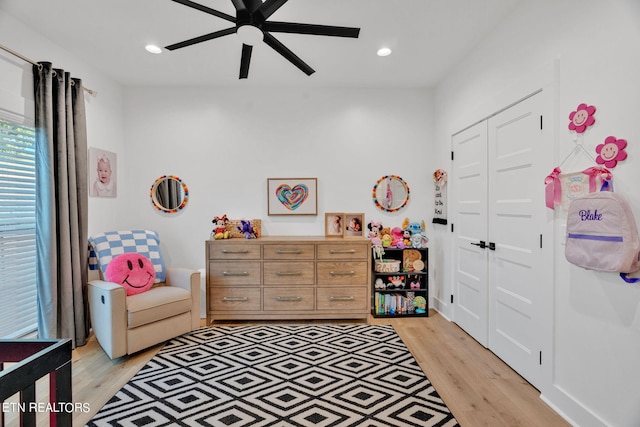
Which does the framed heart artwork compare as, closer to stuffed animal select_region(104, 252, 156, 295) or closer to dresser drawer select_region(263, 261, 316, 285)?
dresser drawer select_region(263, 261, 316, 285)

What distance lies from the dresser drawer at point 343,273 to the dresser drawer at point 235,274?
2.15 ft

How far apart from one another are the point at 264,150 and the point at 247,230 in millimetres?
965

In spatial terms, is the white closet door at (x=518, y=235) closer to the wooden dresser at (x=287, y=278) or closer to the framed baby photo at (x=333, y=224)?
the wooden dresser at (x=287, y=278)

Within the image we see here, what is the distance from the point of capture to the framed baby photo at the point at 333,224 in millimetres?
3684

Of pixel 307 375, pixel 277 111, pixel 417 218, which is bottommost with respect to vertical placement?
pixel 307 375

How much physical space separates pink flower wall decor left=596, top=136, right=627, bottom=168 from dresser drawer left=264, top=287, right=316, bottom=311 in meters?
2.46

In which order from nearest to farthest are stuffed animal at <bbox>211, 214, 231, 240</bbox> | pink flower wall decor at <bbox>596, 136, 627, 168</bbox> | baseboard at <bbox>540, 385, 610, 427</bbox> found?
pink flower wall decor at <bbox>596, 136, 627, 168</bbox>
baseboard at <bbox>540, 385, 610, 427</bbox>
stuffed animal at <bbox>211, 214, 231, 240</bbox>

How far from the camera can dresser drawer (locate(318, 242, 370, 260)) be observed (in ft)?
10.8

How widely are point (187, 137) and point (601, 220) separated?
3679 mm

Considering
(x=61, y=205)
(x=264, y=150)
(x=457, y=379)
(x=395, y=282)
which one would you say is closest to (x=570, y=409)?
(x=457, y=379)

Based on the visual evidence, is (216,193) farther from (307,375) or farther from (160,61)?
(307,375)

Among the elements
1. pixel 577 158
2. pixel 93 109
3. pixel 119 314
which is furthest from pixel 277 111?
pixel 577 158

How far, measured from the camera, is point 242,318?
3285 millimetres

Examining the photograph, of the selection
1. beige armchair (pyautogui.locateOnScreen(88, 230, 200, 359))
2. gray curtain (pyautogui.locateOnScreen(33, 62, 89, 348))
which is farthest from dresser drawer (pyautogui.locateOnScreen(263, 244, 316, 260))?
gray curtain (pyautogui.locateOnScreen(33, 62, 89, 348))
